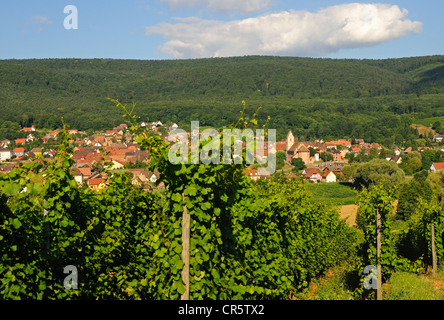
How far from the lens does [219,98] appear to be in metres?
174

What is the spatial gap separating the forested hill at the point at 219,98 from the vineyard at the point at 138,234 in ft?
286

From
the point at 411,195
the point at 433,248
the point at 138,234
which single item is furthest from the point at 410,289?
the point at 411,195

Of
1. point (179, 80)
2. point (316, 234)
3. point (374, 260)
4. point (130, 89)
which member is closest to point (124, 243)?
point (374, 260)

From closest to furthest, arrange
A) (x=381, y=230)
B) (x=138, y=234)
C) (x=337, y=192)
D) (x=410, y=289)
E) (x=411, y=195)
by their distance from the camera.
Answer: (x=138, y=234), (x=381, y=230), (x=410, y=289), (x=411, y=195), (x=337, y=192)

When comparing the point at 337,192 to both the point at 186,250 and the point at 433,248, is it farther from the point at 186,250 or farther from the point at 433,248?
the point at 186,250

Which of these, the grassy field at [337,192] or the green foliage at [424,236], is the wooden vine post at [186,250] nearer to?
the green foliage at [424,236]

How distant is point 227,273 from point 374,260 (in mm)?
5109

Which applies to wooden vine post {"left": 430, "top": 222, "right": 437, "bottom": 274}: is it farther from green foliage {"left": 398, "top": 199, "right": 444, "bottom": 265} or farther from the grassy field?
the grassy field

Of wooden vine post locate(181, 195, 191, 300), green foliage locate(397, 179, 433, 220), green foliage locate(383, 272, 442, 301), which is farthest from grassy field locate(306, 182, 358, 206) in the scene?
wooden vine post locate(181, 195, 191, 300)

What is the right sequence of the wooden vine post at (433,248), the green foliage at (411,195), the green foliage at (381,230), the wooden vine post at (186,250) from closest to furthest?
1. the wooden vine post at (186,250)
2. the green foliage at (381,230)
3. the wooden vine post at (433,248)
4. the green foliage at (411,195)

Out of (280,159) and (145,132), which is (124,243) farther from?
(280,159)

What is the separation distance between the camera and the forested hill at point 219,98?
11569 cm

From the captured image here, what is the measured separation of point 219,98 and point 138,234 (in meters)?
171

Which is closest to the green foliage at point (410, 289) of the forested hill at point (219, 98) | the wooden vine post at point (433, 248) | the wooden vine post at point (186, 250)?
the wooden vine post at point (433, 248)
